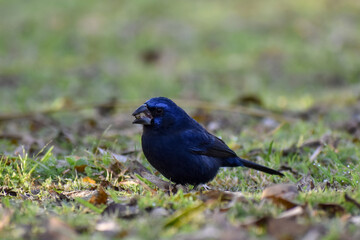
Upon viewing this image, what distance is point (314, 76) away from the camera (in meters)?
10.0

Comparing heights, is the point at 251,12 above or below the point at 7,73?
above

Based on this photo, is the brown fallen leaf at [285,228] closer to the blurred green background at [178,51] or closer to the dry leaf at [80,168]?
the dry leaf at [80,168]

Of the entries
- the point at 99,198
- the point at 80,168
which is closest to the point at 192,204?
the point at 99,198

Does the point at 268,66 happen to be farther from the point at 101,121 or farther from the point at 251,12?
the point at 101,121

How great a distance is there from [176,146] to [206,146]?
1.12 ft

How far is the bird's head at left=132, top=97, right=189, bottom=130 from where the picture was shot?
402 centimetres

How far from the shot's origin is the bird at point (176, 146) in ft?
12.9

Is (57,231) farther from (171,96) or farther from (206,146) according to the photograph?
(171,96)

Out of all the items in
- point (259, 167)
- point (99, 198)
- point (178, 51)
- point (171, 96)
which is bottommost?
point (171, 96)

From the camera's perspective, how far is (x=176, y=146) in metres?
3.95

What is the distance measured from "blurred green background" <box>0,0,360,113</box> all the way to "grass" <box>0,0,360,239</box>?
0.13 ft

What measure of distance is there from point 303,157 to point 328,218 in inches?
76.6

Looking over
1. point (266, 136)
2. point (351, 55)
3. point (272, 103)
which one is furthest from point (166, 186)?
point (351, 55)

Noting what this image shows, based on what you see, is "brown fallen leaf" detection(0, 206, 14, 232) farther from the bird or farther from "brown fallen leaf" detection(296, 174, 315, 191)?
"brown fallen leaf" detection(296, 174, 315, 191)
